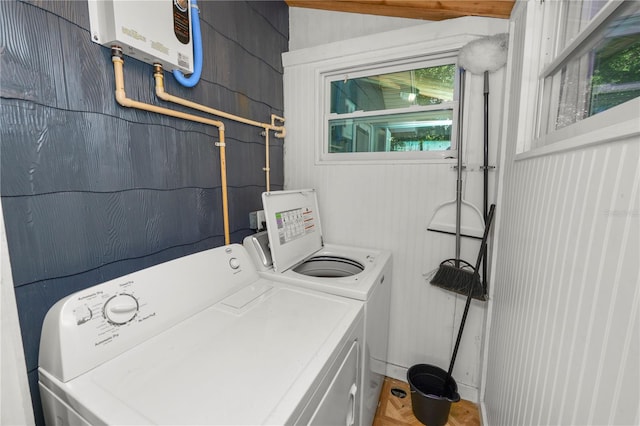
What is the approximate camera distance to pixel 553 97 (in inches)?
47.2

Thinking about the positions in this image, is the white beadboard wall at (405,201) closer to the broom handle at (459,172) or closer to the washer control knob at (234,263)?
the broom handle at (459,172)

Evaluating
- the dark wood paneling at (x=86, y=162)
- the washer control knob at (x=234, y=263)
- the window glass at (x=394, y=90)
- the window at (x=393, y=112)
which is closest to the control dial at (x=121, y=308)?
the dark wood paneling at (x=86, y=162)

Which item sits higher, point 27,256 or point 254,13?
point 254,13

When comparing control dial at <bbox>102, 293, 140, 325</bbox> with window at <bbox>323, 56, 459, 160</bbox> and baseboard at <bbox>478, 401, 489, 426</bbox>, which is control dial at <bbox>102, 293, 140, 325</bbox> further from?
baseboard at <bbox>478, 401, 489, 426</bbox>

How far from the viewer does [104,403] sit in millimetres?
723

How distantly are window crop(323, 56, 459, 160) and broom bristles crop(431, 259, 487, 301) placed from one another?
793mm

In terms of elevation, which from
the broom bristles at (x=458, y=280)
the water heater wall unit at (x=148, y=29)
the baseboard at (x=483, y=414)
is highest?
the water heater wall unit at (x=148, y=29)

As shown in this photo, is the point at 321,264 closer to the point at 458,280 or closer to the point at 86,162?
the point at 458,280

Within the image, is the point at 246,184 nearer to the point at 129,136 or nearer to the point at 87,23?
the point at 129,136

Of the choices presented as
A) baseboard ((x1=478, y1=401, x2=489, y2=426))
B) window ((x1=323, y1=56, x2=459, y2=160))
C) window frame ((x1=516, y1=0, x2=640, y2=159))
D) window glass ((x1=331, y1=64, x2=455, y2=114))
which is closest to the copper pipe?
window ((x1=323, y1=56, x2=459, y2=160))

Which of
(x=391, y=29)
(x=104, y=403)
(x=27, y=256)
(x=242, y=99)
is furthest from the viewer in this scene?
(x=391, y=29)

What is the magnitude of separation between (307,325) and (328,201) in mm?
1328

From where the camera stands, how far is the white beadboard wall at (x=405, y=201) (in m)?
1.79

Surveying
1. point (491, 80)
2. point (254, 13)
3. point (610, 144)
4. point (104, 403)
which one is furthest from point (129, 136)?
point (491, 80)
